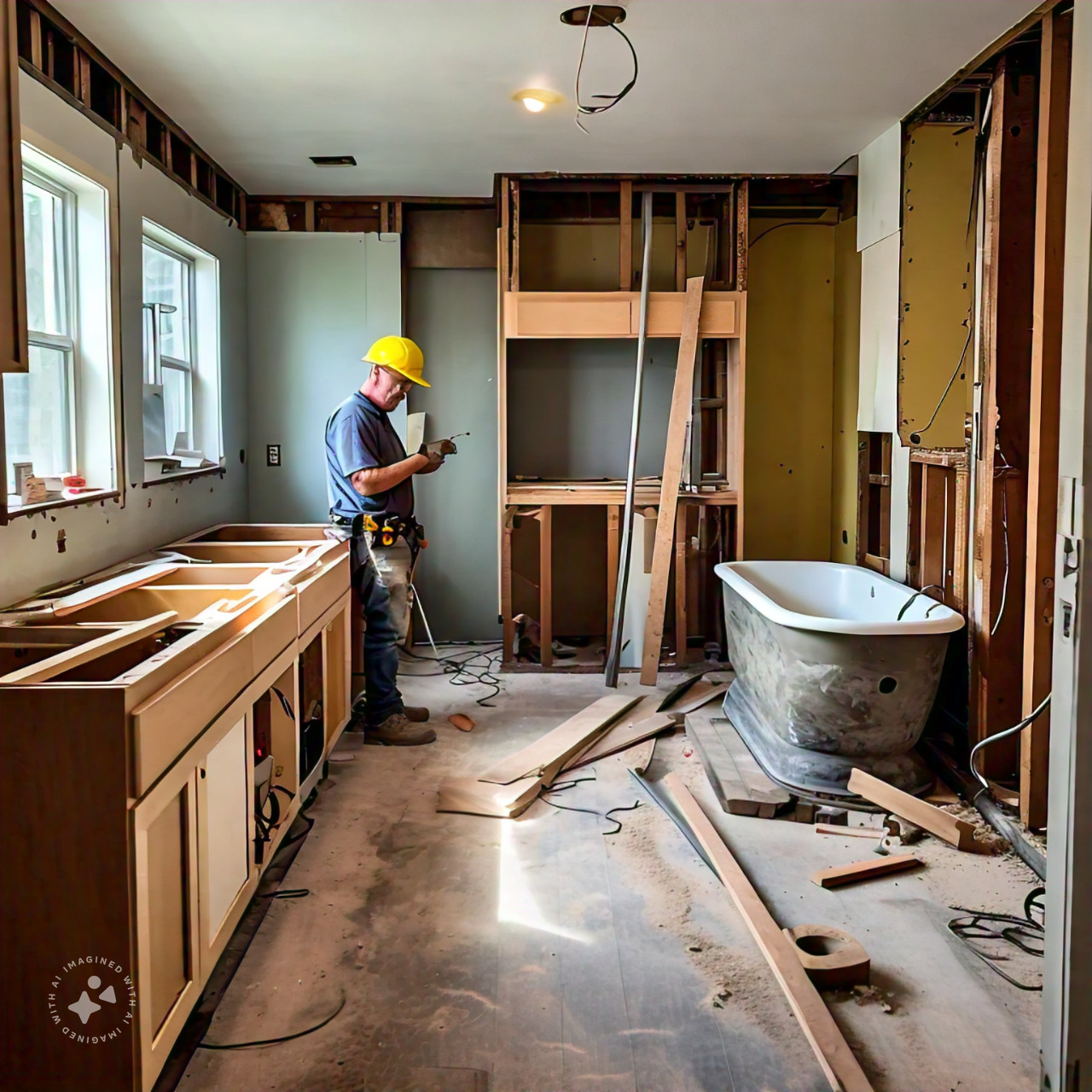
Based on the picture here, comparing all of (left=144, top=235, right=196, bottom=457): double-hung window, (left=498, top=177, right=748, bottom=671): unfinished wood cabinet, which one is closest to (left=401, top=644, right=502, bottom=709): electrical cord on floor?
(left=498, top=177, right=748, bottom=671): unfinished wood cabinet

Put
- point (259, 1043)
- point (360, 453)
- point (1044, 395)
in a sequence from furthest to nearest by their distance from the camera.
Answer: point (360, 453), point (1044, 395), point (259, 1043)

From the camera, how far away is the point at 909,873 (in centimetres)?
321

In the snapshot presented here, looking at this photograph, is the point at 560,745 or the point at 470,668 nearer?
the point at 560,745

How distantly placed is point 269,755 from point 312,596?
67 centimetres

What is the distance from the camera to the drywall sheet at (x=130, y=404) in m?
3.22

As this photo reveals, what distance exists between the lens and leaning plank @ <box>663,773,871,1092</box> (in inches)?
85.1

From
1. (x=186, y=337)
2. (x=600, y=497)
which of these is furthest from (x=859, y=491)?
(x=186, y=337)

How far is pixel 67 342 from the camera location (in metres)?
3.70

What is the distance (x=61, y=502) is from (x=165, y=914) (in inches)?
71.5

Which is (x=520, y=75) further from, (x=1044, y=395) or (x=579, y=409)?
(x=579, y=409)

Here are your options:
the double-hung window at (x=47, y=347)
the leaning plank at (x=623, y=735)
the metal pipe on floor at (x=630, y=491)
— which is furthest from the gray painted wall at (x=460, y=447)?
the double-hung window at (x=47, y=347)

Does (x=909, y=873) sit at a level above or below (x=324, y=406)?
below

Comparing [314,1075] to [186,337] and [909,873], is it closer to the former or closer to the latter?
[909,873]

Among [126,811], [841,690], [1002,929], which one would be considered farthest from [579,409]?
[126,811]
